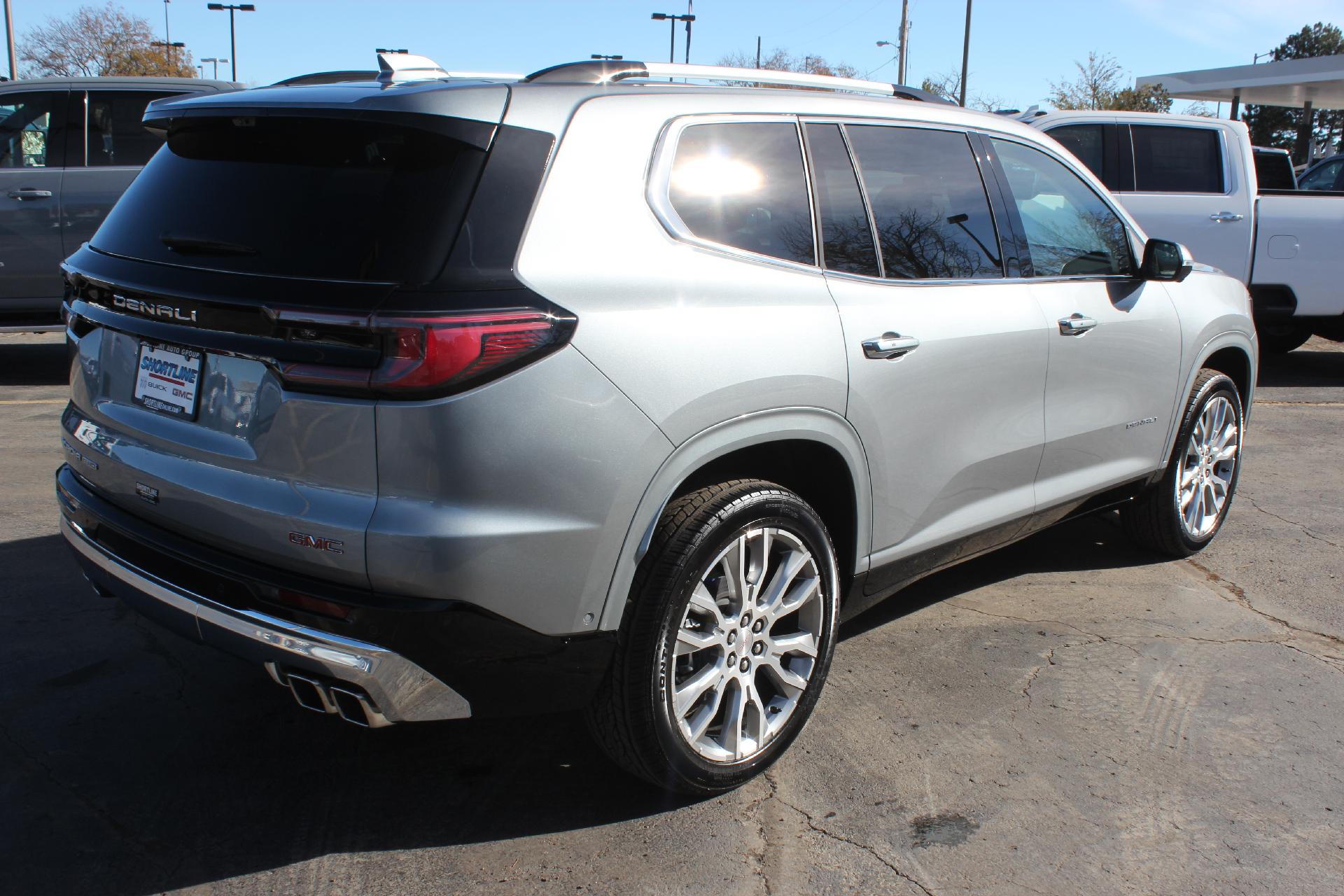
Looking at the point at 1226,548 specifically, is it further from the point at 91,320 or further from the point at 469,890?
the point at 91,320

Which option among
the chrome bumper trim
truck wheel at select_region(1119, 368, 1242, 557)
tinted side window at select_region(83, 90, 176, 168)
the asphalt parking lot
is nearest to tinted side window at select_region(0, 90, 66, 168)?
tinted side window at select_region(83, 90, 176, 168)

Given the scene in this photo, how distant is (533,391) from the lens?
2443 millimetres

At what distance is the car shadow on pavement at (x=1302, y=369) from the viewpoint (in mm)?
10164

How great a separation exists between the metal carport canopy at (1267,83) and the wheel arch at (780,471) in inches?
1421

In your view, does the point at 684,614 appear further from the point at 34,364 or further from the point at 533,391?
the point at 34,364

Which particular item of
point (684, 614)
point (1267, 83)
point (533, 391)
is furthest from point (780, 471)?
point (1267, 83)

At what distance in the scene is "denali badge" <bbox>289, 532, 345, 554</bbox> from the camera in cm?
244

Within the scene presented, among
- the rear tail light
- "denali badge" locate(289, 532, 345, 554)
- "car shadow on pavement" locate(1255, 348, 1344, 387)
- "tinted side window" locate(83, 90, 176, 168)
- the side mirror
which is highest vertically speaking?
"tinted side window" locate(83, 90, 176, 168)

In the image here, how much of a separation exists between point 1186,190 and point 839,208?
7068 millimetres

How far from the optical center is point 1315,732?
3.53 metres

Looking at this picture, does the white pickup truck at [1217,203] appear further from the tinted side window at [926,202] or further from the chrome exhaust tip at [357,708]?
the chrome exhaust tip at [357,708]

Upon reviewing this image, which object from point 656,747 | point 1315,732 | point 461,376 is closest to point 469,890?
point 656,747

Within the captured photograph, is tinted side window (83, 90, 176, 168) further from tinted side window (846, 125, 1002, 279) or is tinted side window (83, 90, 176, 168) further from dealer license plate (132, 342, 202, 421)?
tinted side window (846, 125, 1002, 279)

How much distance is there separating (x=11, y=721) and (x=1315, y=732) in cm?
383
